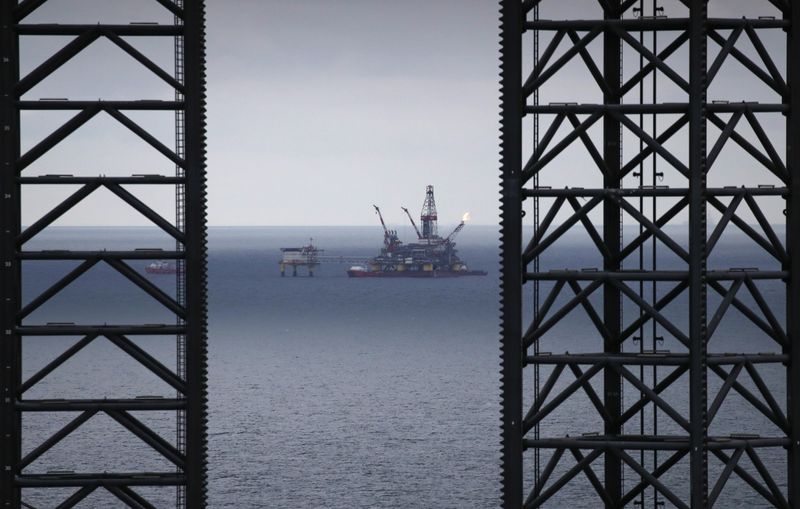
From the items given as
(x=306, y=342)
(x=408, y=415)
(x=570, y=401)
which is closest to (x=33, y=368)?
(x=306, y=342)

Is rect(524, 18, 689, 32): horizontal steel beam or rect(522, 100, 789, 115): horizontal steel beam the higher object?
rect(524, 18, 689, 32): horizontal steel beam

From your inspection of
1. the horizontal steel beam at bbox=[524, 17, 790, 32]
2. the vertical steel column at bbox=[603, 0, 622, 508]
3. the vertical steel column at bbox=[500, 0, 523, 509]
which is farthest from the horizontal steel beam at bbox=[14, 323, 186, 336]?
the horizontal steel beam at bbox=[524, 17, 790, 32]

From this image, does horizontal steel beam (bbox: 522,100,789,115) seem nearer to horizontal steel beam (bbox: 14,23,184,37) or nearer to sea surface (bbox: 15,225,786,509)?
horizontal steel beam (bbox: 14,23,184,37)

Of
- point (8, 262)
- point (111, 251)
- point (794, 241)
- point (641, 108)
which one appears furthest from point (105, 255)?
point (794, 241)

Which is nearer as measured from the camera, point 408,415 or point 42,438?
point 42,438

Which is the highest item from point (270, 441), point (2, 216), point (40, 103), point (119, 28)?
point (119, 28)

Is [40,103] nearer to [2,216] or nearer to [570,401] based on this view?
[2,216]

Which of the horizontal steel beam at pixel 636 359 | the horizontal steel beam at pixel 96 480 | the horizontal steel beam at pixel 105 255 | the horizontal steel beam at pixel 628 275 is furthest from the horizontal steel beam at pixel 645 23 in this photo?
the horizontal steel beam at pixel 96 480
